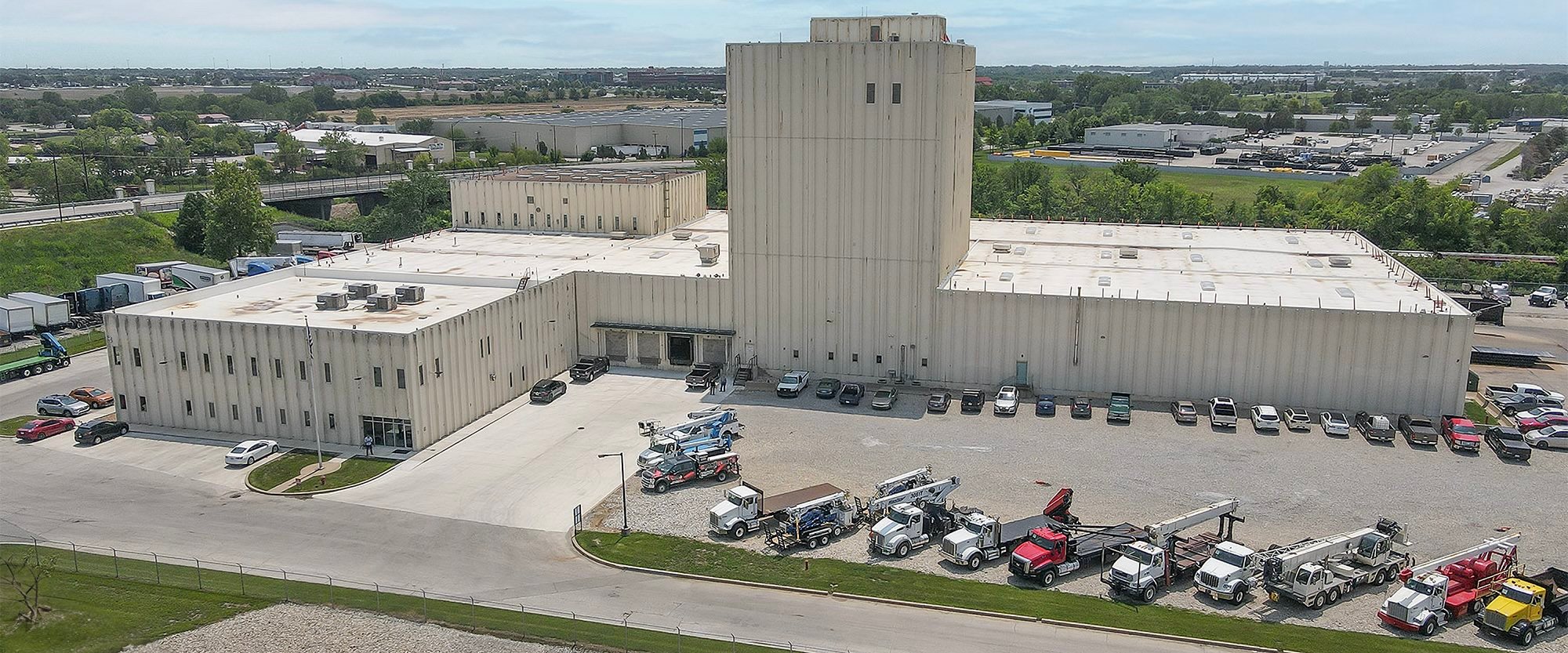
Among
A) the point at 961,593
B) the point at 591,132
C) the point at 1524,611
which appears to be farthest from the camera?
the point at 591,132

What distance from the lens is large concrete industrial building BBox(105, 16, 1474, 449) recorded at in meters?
47.1

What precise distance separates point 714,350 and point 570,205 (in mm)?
22924

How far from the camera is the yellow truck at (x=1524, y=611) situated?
2945 cm

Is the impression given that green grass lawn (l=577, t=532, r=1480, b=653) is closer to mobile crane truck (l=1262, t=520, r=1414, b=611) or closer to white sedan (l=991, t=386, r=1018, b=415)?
mobile crane truck (l=1262, t=520, r=1414, b=611)

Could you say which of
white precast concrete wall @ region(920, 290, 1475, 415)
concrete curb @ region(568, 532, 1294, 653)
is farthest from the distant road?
concrete curb @ region(568, 532, 1294, 653)

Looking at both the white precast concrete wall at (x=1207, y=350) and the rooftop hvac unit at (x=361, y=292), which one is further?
the rooftop hvac unit at (x=361, y=292)

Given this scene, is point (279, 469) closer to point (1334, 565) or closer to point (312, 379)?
point (312, 379)

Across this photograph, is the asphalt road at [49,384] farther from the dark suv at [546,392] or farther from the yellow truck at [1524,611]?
the yellow truck at [1524,611]

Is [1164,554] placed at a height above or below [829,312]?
below

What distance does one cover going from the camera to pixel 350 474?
4281cm

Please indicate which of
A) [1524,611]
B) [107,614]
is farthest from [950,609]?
[107,614]

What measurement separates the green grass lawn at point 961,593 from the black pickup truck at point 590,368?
20573 millimetres

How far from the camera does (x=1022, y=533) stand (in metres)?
35.2

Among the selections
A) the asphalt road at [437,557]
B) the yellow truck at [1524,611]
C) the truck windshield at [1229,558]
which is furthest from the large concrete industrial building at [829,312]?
the yellow truck at [1524,611]
